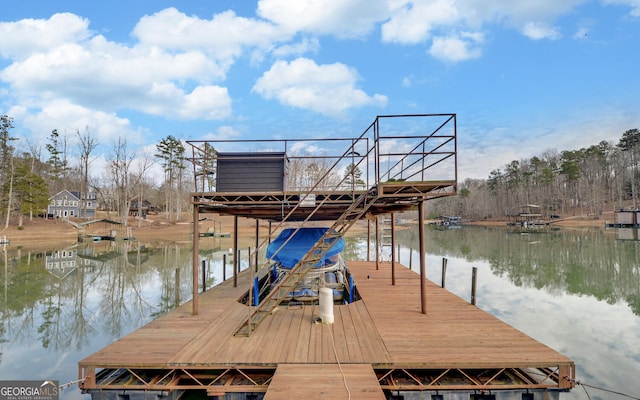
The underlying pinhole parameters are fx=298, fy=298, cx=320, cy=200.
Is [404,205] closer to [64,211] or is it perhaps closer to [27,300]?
[27,300]

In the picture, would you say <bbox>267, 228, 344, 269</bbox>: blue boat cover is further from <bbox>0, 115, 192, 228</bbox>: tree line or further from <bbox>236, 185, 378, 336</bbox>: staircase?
<bbox>0, 115, 192, 228</bbox>: tree line

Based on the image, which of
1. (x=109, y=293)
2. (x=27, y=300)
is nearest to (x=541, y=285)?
(x=109, y=293)

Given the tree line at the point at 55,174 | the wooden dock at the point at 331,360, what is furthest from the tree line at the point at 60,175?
the wooden dock at the point at 331,360

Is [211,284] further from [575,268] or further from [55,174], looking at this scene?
[55,174]

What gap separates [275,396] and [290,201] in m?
5.07

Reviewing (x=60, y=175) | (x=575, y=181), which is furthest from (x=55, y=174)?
(x=575, y=181)

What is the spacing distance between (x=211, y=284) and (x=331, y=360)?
13.5 metres

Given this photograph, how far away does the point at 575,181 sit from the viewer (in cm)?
7388

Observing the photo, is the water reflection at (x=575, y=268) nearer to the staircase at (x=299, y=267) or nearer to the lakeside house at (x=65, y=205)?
the staircase at (x=299, y=267)

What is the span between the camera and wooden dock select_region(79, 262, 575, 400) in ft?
17.3

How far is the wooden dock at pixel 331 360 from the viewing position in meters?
5.28

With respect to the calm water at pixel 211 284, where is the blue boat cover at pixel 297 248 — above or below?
above

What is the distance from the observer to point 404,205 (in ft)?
32.9

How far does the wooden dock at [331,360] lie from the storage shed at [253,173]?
3.79 m
